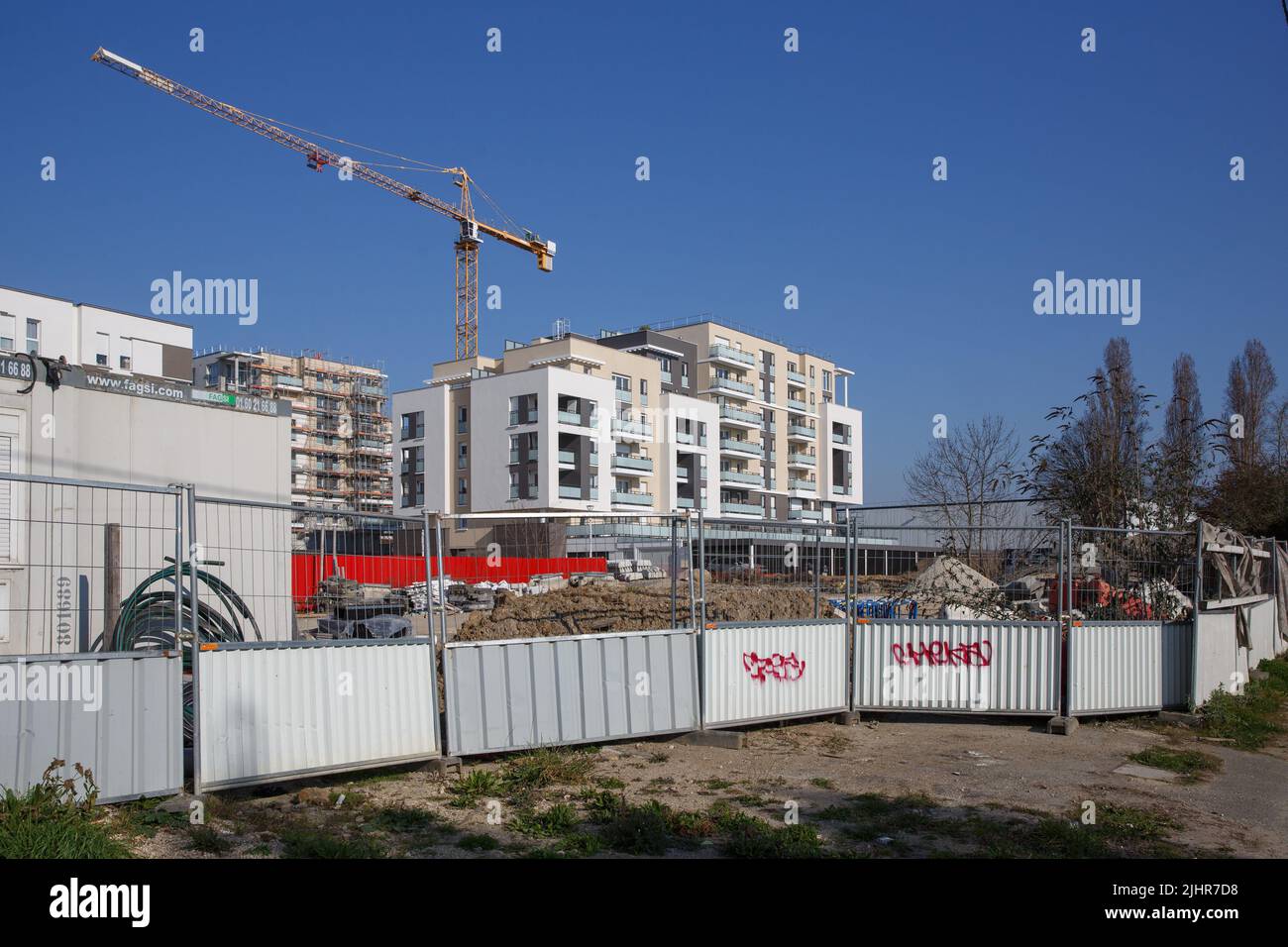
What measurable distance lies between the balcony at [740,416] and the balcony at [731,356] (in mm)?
4015

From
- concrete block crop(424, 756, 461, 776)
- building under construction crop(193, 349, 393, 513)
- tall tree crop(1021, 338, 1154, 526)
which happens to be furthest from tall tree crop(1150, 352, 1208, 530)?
building under construction crop(193, 349, 393, 513)

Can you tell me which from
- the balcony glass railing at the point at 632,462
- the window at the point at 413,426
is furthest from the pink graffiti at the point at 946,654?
the window at the point at 413,426

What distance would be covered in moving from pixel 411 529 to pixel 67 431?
6424mm

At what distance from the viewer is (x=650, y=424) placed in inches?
2987

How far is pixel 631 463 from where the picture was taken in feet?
239

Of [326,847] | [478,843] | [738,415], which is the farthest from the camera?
[738,415]

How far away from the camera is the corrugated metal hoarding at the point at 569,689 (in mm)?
9328

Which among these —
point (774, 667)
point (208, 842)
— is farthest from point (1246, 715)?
point (208, 842)

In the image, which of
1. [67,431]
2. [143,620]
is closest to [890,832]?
[143,620]

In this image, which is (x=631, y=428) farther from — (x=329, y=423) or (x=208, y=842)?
(x=208, y=842)

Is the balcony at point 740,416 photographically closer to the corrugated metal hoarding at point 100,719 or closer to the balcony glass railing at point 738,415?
the balcony glass railing at point 738,415
